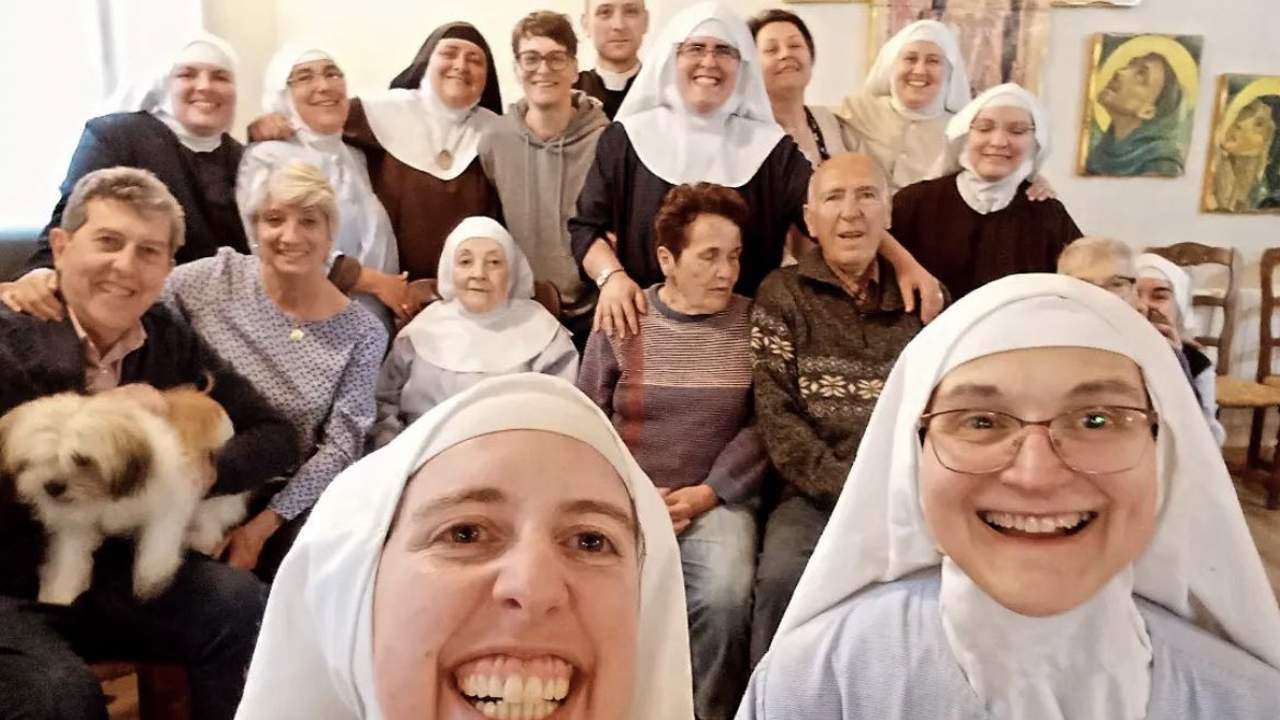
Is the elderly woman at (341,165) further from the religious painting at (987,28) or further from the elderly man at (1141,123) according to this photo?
the elderly man at (1141,123)

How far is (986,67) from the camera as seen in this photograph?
4.68 metres

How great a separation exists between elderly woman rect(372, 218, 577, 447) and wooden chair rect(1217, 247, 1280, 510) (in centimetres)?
289

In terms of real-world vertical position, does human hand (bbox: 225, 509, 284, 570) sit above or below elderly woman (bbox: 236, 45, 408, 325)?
below

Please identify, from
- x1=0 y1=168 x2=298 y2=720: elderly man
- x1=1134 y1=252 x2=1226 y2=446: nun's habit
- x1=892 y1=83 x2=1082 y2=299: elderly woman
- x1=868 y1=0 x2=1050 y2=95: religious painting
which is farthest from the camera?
x1=868 y1=0 x2=1050 y2=95: religious painting

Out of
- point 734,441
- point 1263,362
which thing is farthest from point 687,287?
point 1263,362

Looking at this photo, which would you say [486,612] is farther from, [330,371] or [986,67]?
[986,67]

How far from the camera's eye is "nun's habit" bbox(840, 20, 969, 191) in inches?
120

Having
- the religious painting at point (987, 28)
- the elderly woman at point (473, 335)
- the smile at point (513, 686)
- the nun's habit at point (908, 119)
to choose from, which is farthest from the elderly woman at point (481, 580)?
the religious painting at point (987, 28)

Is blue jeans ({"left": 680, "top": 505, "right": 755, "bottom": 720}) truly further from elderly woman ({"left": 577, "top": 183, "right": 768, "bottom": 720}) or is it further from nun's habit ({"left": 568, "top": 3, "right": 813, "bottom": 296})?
nun's habit ({"left": 568, "top": 3, "right": 813, "bottom": 296})

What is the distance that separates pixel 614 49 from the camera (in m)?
3.18

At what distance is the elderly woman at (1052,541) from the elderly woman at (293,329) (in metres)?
1.35

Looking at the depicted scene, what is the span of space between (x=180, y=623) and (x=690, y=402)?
1102 mm

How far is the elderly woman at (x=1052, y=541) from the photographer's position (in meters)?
1.00

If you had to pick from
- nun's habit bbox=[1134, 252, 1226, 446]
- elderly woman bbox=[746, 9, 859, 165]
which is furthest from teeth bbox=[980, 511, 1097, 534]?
elderly woman bbox=[746, 9, 859, 165]
